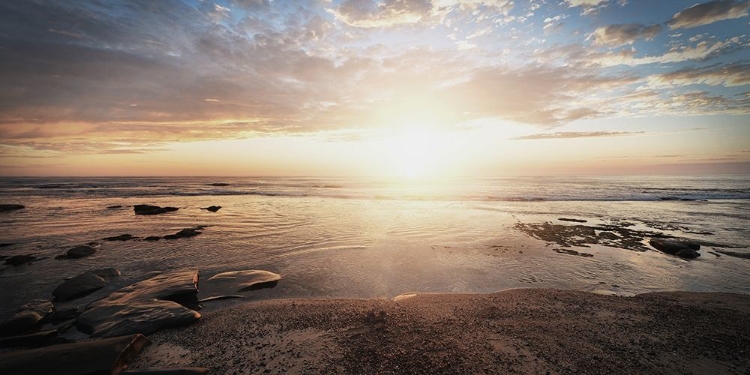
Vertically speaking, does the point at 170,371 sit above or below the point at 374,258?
above

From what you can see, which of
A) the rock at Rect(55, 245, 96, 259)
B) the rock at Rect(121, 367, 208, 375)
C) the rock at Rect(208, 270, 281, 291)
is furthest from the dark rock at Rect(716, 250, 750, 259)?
the rock at Rect(55, 245, 96, 259)

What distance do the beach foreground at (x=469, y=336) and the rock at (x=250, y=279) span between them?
1.36m

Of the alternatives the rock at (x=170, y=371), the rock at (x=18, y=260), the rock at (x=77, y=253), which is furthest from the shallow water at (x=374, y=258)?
the rock at (x=170, y=371)

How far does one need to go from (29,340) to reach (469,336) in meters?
8.60

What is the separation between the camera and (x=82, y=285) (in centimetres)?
825

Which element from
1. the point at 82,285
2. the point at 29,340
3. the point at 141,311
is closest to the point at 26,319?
the point at 29,340

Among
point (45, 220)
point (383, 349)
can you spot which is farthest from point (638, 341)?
point (45, 220)

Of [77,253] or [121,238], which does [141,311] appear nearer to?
[77,253]

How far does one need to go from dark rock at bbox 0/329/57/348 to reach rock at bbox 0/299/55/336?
55cm

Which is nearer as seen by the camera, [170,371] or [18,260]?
[170,371]

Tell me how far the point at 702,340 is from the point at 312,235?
13.8 m

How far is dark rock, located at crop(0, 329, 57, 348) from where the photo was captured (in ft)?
17.9

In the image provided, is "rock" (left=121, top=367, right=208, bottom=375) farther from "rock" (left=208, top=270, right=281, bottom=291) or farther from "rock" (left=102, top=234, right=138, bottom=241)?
"rock" (left=102, top=234, right=138, bottom=241)

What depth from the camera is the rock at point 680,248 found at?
11836mm
